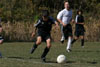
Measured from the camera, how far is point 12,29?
2677cm

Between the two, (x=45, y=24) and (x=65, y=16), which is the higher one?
(x=45, y=24)

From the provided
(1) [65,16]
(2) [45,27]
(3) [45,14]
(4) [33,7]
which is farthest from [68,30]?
(4) [33,7]

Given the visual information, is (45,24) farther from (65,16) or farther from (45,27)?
(65,16)

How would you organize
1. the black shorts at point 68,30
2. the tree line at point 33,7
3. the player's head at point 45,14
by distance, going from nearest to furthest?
the player's head at point 45,14 < the black shorts at point 68,30 < the tree line at point 33,7

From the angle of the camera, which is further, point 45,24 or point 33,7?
point 33,7

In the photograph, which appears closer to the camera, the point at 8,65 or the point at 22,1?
the point at 8,65

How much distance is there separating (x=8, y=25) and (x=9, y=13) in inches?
243

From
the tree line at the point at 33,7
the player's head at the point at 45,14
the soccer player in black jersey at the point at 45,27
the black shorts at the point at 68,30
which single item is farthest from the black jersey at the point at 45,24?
the tree line at the point at 33,7

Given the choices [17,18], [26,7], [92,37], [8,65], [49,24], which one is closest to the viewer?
[8,65]

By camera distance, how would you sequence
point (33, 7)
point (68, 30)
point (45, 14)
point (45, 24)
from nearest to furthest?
point (45, 14), point (45, 24), point (68, 30), point (33, 7)

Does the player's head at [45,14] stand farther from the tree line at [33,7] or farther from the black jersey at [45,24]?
the tree line at [33,7]

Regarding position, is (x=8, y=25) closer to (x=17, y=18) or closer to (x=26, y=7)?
(x=17, y=18)

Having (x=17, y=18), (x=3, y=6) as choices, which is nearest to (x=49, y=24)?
(x=17, y=18)

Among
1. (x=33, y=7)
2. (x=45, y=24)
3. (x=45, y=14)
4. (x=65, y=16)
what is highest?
(x=45, y=14)
